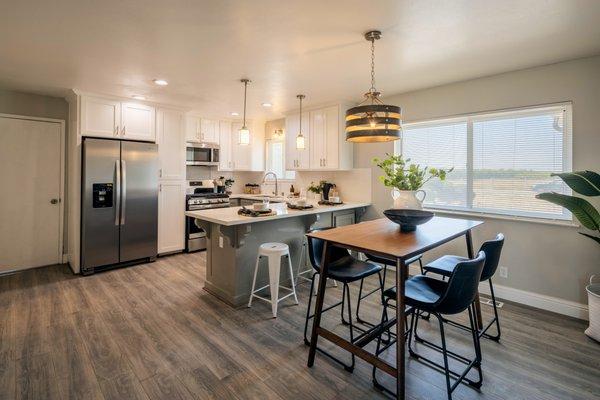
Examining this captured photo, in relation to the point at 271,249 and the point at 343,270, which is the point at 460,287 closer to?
the point at 343,270

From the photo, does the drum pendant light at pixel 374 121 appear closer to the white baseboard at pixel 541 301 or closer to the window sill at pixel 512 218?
the window sill at pixel 512 218

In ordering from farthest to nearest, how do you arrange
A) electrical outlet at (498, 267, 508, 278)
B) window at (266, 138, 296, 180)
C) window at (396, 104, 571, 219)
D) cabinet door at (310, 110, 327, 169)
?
window at (266, 138, 296, 180) < cabinet door at (310, 110, 327, 169) < electrical outlet at (498, 267, 508, 278) < window at (396, 104, 571, 219)

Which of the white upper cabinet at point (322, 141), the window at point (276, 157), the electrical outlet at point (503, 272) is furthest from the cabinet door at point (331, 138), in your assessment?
the electrical outlet at point (503, 272)

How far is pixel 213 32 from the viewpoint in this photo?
2.43 meters

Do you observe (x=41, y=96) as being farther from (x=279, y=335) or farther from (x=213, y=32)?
(x=279, y=335)

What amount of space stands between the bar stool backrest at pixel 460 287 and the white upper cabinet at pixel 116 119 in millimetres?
4584

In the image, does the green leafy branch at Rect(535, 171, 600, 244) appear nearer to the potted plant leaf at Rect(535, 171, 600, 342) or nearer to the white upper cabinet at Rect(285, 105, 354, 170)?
the potted plant leaf at Rect(535, 171, 600, 342)

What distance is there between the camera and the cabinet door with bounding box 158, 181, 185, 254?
4.83m

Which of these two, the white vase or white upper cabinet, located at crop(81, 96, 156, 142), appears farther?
white upper cabinet, located at crop(81, 96, 156, 142)

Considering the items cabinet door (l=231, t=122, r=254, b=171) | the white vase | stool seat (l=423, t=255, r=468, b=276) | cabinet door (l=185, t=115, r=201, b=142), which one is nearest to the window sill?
stool seat (l=423, t=255, r=468, b=276)

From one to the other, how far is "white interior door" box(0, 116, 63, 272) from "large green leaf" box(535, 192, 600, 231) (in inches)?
240

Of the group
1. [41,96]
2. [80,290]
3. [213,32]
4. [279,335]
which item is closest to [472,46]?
[213,32]

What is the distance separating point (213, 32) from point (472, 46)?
226cm

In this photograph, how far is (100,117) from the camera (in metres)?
4.17
